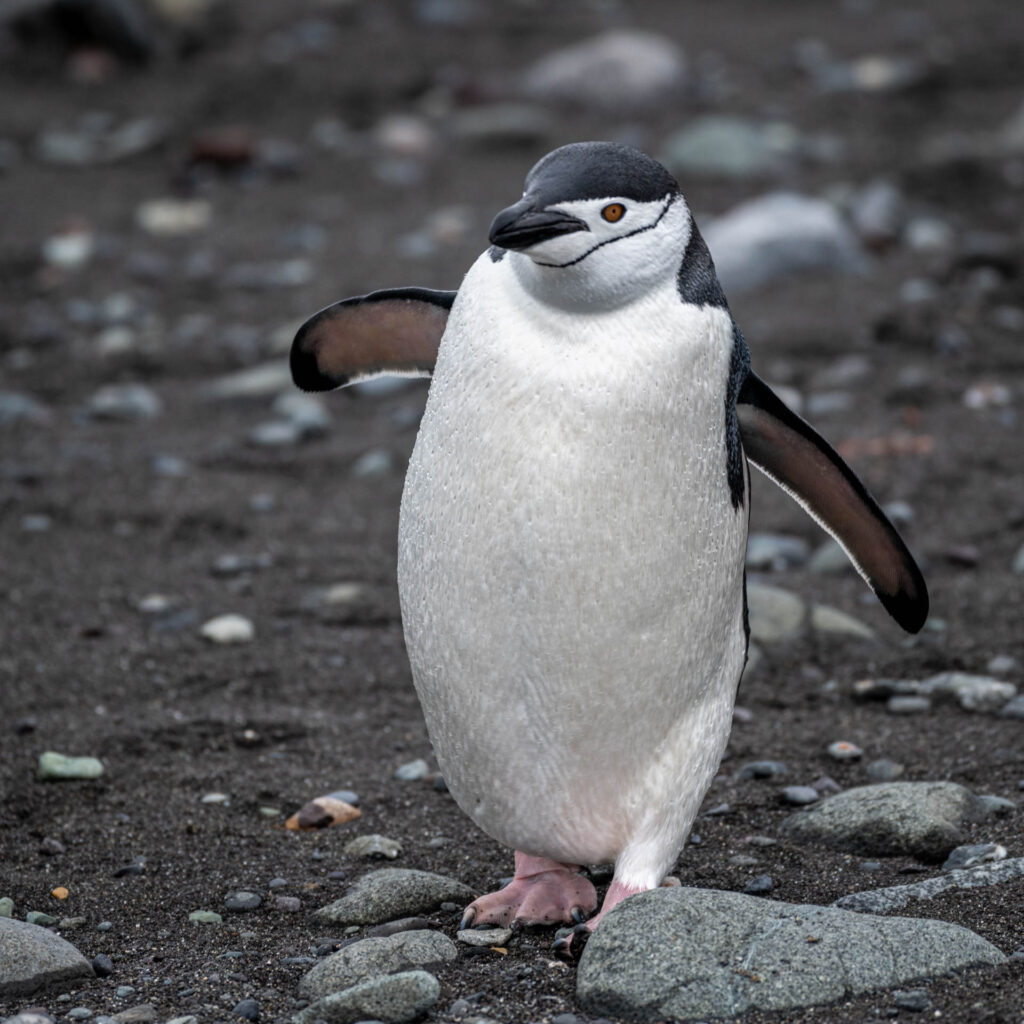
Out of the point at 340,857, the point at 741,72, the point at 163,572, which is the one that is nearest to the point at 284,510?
the point at 163,572

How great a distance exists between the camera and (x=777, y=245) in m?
7.25

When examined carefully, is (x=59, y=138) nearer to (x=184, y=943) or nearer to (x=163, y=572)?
(x=163, y=572)

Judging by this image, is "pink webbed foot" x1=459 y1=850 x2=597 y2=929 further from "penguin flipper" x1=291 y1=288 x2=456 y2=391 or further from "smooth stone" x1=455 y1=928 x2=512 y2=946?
"penguin flipper" x1=291 y1=288 x2=456 y2=391

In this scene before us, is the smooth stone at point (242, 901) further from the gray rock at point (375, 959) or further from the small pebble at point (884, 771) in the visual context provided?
the small pebble at point (884, 771)

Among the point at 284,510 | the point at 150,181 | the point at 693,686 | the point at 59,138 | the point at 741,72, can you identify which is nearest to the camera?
the point at 693,686

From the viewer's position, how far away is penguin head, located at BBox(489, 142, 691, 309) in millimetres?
2391

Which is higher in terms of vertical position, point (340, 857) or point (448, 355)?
point (448, 355)

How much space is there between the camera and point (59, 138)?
988 cm

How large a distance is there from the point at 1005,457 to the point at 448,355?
329 cm

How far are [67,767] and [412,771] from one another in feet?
2.50

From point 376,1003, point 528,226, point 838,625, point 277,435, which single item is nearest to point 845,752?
point 838,625

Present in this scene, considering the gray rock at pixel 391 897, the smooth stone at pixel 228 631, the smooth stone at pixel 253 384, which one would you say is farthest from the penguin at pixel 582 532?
the smooth stone at pixel 253 384

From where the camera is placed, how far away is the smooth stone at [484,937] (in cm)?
265

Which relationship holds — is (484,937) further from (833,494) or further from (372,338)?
(372,338)
